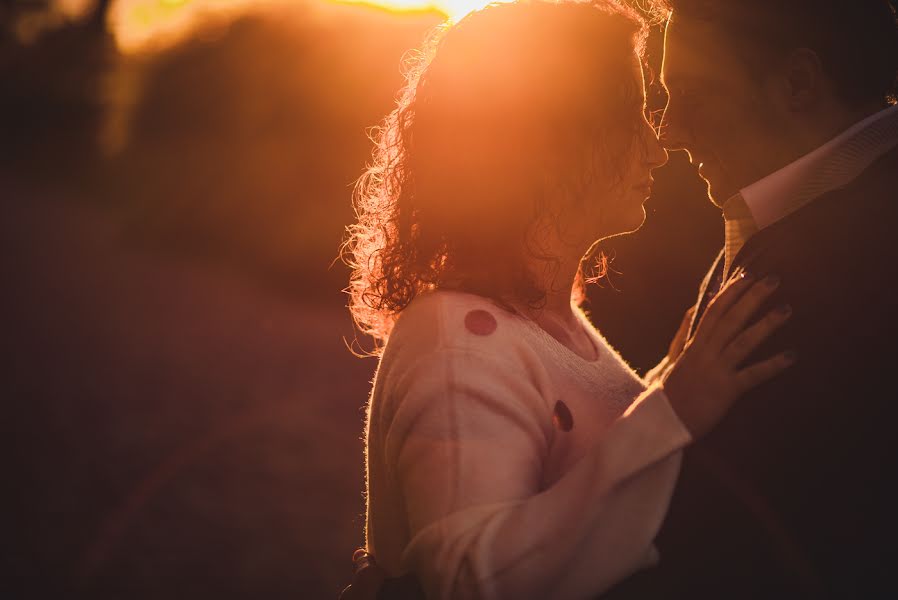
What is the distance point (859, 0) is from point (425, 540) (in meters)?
1.62

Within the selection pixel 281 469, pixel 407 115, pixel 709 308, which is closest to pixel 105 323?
pixel 281 469

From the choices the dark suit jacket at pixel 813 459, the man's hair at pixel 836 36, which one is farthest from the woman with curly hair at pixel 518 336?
the man's hair at pixel 836 36

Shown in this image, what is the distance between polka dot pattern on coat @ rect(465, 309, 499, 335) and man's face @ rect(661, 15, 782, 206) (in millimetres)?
816

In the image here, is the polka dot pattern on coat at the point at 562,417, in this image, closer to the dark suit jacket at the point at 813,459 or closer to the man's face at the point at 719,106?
the dark suit jacket at the point at 813,459

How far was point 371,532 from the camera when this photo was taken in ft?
7.18

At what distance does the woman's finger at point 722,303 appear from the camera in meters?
1.68

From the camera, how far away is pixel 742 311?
1.65 m

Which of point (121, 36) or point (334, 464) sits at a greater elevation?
point (121, 36)

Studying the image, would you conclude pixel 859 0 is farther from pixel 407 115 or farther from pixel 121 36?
pixel 121 36

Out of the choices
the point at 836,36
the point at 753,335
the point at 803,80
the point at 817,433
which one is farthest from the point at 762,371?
the point at 836,36

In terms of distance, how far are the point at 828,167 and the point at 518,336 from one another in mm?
796

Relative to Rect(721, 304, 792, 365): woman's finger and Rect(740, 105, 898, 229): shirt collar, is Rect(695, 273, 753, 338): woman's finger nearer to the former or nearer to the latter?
Rect(721, 304, 792, 365): woman's finger

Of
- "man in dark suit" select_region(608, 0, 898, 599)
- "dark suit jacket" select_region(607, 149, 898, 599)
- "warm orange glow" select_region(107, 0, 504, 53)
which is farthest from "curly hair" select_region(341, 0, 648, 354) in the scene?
"warm orange glow" select_region(107, 0, 504, 53)

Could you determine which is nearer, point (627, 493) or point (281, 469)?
point (627, 493)
